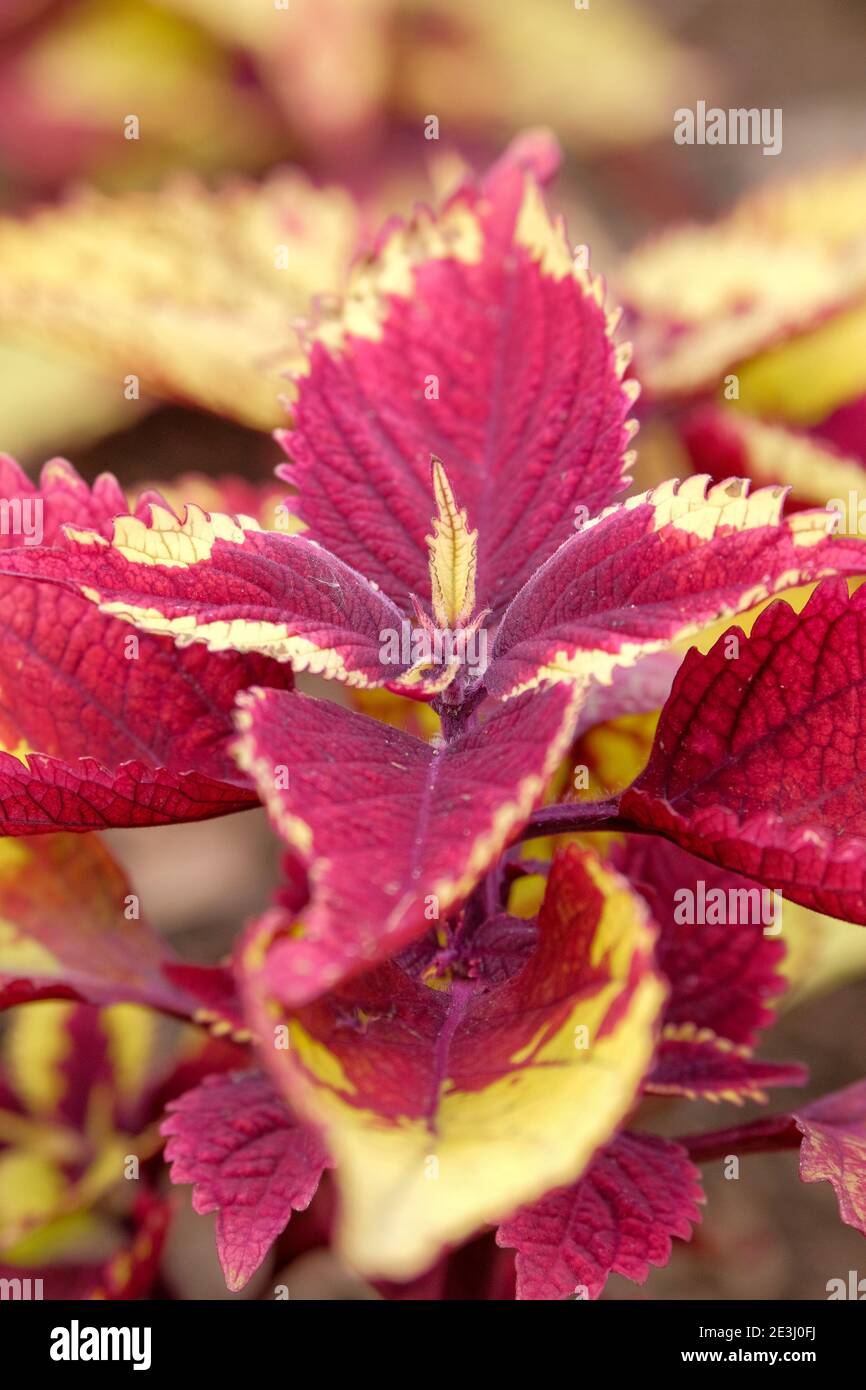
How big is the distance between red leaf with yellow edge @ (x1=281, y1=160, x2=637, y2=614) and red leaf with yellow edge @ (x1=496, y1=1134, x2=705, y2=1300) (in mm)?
275

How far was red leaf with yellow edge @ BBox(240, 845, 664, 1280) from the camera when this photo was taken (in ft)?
1.38

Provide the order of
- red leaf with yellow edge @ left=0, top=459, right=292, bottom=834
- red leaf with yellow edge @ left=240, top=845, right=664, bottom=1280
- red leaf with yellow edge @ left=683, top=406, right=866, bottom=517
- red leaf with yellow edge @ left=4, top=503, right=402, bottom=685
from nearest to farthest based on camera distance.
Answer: red leaf with yellow edge @ left=240, top=845, right=664, bottom=1280 < red leaf with yellow edge @ left=4, top=503, right=402, bottom=685 < red leaf with yellow edge @ left=0, top=459, right=292, bottom=834 < red leaf with yellow edge @ left=683, top=406, right=866, bottom=517

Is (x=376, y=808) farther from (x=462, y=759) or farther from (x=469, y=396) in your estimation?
(x=469, y=396)

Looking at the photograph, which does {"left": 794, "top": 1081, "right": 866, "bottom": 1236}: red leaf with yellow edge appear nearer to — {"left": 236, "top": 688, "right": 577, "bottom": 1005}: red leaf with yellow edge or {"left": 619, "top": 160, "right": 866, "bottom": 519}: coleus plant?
{"left": 236, "top": 688, "right": 577, "bottom": 1005}: red leaf with yellow edge

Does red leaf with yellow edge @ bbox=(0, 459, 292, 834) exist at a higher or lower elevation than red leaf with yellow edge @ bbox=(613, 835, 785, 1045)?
higher

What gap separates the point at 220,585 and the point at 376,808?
0.39ft

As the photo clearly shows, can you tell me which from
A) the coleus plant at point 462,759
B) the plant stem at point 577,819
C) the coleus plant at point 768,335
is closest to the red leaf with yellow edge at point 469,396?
the coleus plant at point 462,759

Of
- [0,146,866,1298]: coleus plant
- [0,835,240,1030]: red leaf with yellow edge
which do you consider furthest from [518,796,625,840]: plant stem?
[0,835,240,1030]: red leaf with yellow edge

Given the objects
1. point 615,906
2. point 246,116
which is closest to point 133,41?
point 246,116

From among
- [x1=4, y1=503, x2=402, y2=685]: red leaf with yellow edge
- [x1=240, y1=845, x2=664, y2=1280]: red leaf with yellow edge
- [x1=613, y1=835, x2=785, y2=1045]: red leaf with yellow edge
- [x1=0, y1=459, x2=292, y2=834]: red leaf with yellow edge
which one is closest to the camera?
[x1=240, y1=845, x2=664, y2=1280]: red leaf with yellow edge

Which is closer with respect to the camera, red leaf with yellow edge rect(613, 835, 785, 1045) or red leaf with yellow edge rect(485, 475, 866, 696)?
red leaf with yellow edge rect(485, 475, 866, 696)

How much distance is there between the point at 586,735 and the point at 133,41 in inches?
57.1

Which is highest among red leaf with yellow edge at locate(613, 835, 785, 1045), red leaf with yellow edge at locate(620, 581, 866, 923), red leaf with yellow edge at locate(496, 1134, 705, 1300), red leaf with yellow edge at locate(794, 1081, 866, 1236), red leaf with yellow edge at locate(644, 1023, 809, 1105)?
red leaf with yellow edge at locate(620, 581, 866, 923)

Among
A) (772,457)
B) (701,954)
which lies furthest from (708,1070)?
(772,457)
